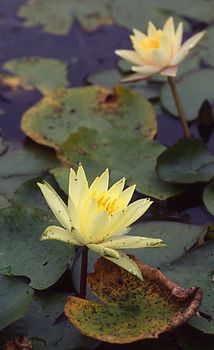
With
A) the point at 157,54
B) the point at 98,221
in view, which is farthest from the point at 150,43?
the point at 98,221

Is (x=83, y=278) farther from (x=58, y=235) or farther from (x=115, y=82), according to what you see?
(x=115, y=82)

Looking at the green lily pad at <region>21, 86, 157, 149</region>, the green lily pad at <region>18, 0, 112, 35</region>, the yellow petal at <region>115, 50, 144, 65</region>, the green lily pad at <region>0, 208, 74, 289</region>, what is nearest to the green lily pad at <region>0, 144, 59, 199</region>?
the green lily pad at <region>21, 86, 157, 149</region>

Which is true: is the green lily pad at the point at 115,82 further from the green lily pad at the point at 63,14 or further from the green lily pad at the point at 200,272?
the green lily pad at the point at 200,272

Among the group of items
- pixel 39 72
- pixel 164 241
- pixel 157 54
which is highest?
pixel 157 54

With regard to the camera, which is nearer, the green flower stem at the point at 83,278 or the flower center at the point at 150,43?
the green flower stem at the point at 83,278

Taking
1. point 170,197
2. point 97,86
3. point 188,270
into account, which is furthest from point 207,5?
point 188,270

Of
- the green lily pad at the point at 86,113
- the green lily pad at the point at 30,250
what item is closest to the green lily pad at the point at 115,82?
the green lily pad at the point at 86,113

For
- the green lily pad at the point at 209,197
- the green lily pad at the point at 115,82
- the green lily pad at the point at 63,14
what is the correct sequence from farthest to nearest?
the green lily pad at the point at 63,14
the green lily pad at the point at 115,82
the green lily pad at the point at 209,197
